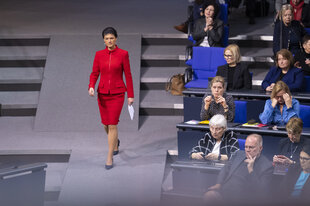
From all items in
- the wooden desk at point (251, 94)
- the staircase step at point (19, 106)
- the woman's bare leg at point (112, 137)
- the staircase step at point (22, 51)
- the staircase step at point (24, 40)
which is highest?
the staircase step at point (24, 40)

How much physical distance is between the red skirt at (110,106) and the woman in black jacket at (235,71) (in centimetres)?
133

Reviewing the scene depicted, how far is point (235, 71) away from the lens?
567cm

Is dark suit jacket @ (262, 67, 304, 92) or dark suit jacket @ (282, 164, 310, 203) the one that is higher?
dark suit jacket @ (262, 67, 304, 92)

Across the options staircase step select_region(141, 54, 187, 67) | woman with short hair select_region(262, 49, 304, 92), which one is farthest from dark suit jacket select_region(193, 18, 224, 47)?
woman with short hair select_region(262, 49, 304, 92)

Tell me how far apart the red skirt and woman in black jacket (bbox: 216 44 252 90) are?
1.33 meters

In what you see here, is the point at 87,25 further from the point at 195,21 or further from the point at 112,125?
the point at 112,125

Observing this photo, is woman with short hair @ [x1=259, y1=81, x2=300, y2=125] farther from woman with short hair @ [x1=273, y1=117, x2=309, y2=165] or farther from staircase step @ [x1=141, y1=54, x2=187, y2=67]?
staircase step @ [x1=141, y1=54, x2=187, y2=67]

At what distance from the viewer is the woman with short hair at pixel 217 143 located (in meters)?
4.06

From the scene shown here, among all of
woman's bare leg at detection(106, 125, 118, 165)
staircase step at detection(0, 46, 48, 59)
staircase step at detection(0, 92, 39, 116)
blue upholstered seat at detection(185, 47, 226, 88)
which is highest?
staircase step at detection(0, 46, 48, 59)

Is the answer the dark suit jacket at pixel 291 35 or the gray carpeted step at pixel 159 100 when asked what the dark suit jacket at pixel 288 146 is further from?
the dark suit jacket at pixel 291 35

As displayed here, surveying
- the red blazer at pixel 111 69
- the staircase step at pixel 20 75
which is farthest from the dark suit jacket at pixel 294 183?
the staircase step at pixel 20 75

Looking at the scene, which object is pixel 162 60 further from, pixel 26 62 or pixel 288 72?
pixel 288 72

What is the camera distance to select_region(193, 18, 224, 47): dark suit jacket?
265 inches

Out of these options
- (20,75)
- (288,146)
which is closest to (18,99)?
(20,75)
